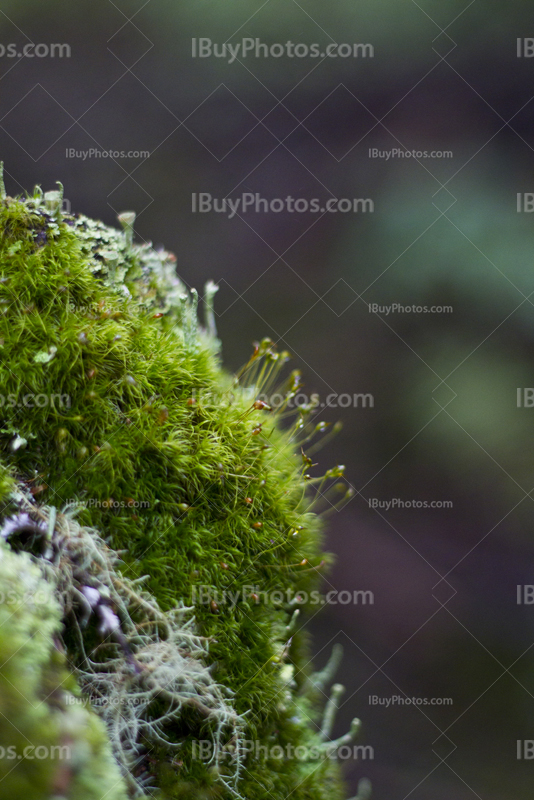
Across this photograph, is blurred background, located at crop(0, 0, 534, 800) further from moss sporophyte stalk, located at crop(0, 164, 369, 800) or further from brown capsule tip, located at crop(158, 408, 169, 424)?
brown capsule tip, located at crop(158, 408, 169, 424)

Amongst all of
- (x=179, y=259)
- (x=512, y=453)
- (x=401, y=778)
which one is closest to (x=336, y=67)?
(x=179, y=259)

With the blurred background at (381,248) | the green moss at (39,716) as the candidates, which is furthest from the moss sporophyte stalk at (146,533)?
the blurred background at (381,248)

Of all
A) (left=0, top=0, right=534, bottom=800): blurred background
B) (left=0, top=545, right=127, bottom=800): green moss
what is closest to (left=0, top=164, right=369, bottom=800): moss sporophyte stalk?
(left=0, top=545, right=127, bottom=800): green moss

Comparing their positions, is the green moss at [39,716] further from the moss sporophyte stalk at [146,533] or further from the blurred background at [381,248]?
the blurred background at [381,248]

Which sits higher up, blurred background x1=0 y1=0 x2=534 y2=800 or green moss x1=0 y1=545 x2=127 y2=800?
blurred background x1=0 y1=0 x2=534 y2=800

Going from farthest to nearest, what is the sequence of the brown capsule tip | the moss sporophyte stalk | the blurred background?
the blurred background → the brown capsule tip → the moss sporophyte stalk
